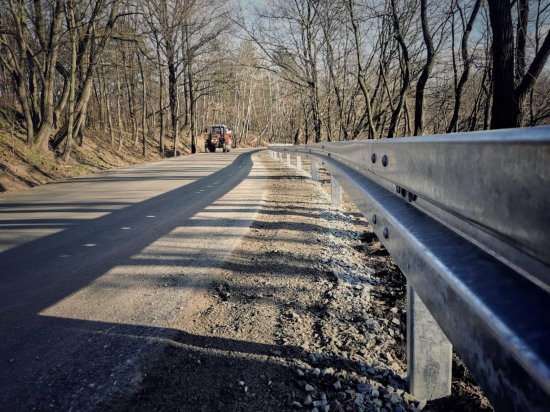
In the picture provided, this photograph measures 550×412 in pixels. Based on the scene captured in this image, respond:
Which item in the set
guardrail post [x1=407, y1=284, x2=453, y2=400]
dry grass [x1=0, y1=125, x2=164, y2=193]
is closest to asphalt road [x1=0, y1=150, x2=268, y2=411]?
guardrail post [x1=407, y1=284, x2=453, y2=400]

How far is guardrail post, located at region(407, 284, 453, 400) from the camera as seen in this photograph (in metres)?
1.63

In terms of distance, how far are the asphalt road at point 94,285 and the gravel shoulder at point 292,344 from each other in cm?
16

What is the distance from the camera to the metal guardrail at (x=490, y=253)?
64 cm

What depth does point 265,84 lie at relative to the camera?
65.8 meters

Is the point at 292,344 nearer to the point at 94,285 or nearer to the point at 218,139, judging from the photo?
the point at 94,285

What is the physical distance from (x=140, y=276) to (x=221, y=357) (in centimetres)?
137

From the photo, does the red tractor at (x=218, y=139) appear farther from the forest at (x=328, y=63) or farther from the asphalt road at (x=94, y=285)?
the asphalt road at (x=94, y=285)

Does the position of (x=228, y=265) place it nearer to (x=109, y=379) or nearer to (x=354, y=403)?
(x=109, y=379)

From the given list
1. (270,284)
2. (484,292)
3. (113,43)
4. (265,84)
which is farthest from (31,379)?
(265,84)

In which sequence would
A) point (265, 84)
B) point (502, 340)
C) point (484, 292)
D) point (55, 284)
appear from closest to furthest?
point (502, 340) → point (484, 292) → point (55, 284) → point (265, 84)

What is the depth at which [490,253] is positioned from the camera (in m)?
1.01

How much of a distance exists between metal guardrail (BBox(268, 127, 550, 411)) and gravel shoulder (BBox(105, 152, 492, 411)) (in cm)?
67

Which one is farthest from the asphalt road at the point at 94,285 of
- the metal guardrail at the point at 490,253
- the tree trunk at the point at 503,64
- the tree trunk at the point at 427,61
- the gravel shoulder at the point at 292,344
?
the tree trunk at the point at 427,61

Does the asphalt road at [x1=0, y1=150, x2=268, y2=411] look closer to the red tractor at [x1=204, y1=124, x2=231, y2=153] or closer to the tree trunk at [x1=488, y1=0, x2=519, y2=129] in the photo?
the tree trunk at [x1=488, y1=0, x2=519, y2=129]
